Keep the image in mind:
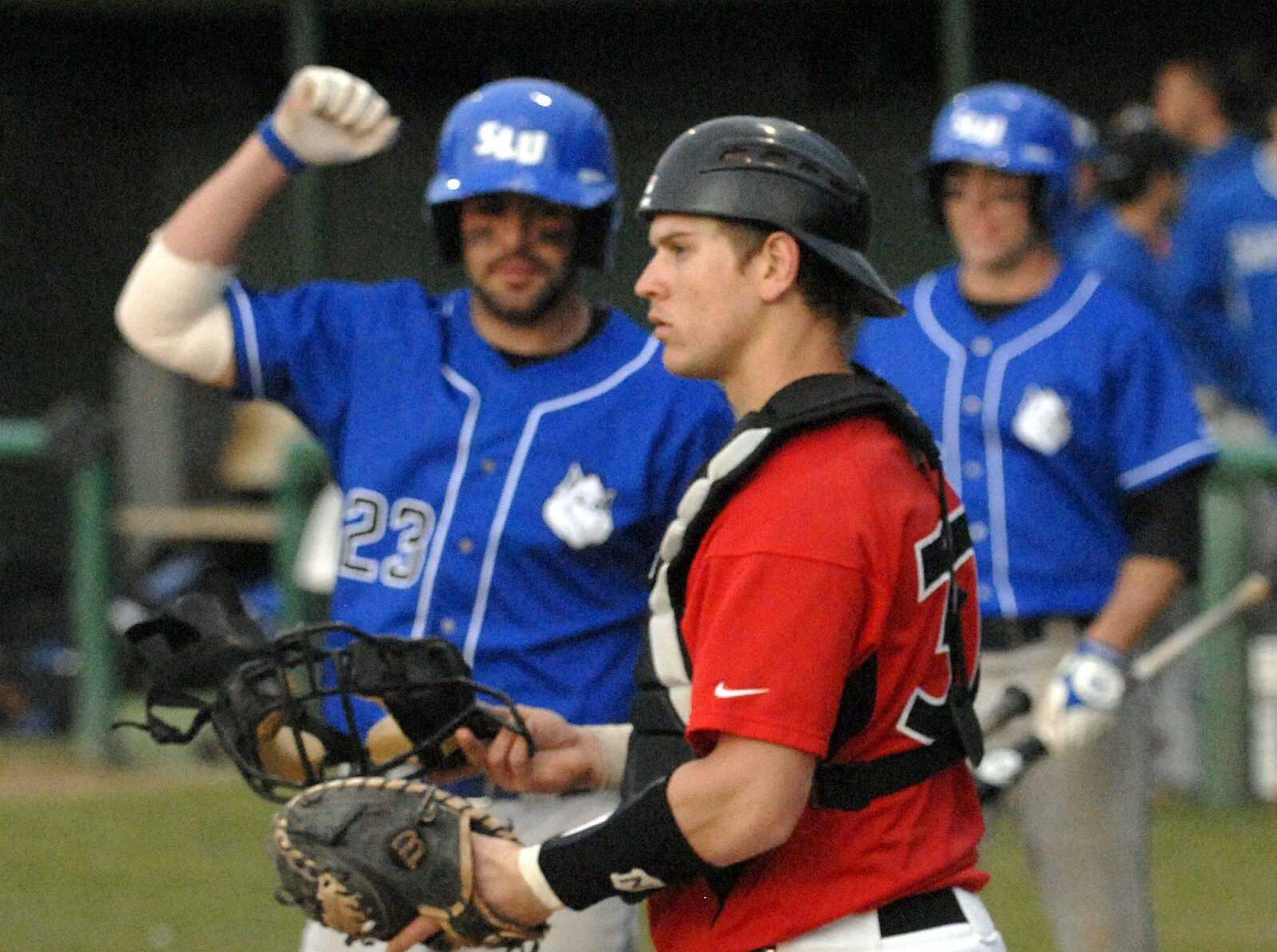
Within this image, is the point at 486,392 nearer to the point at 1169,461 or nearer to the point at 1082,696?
the point at 1082,696

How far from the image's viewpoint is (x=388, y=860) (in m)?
2.95

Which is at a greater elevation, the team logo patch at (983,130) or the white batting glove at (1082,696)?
the team logo patch at (983,130)

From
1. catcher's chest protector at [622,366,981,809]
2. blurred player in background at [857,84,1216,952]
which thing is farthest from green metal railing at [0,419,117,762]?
catcher's chest protector at [622,366,981,809]

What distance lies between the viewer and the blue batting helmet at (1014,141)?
16.9 feet

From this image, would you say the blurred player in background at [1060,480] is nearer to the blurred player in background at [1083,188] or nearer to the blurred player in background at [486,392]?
the blurred player in background at [1083,188]

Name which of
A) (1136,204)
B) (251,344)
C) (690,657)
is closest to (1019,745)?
(251,344)

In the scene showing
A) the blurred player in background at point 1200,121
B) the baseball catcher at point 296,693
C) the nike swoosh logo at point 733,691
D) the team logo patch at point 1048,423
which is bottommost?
the baseball catcher at point 296,693

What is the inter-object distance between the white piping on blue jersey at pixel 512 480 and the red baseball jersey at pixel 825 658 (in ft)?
3.31

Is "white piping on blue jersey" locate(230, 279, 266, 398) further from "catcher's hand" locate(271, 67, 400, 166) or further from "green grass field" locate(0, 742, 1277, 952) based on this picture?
"green grass field" locate(0, 742, 1277, 952)

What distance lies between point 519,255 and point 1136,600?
1.52 metres

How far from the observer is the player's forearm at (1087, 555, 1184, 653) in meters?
4.82

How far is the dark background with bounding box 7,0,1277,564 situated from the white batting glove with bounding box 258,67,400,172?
4.79 meters

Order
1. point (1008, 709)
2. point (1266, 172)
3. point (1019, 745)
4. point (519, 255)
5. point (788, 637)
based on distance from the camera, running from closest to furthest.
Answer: point (788, 637) → point (519, 255) → point (1008, 709) → point (1019, 745) → point (1266, 172)

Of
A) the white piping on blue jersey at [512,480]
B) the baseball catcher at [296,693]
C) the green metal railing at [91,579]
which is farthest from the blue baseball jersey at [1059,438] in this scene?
the green metal railing at [91,579]
